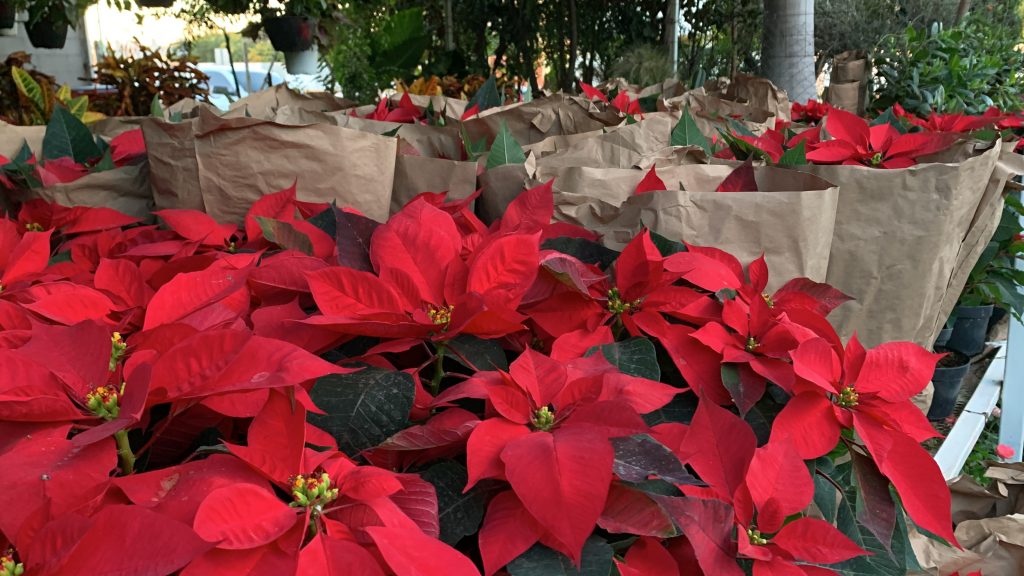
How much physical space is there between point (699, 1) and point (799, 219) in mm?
6876

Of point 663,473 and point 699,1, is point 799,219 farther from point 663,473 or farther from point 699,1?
point 699,1

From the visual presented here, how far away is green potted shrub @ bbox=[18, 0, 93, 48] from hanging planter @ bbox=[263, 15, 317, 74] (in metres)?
0.78

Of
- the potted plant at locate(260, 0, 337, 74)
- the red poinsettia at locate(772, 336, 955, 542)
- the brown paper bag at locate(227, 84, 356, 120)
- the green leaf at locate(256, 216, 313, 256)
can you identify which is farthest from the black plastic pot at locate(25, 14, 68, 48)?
the red poinsettia at locate(772, 336, 955, 542)

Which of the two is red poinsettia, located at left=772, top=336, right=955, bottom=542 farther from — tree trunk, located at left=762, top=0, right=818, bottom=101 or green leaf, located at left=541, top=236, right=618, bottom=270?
tree trunk, located at left=762, top=0, right=818, bottom=101

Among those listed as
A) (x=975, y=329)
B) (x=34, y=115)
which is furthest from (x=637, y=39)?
(x=34, y=115)

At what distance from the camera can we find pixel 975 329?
2059 millimetres

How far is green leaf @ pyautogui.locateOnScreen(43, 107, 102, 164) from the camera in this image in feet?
3.05

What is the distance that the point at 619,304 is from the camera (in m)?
0.56

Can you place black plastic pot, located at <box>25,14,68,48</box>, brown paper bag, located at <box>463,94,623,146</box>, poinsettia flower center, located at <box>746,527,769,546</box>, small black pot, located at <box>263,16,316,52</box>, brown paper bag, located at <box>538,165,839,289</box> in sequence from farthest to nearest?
1. black plastic pot, located at <box>25,14,68,48</box>
2. small black pot, located at <box>263,16,316,52</box>
3. brown paper bag, located at <box>463,94,623,146</box>
4. brown paper bag, located at <box>538,165,839,289</box>
5. poinsettia flower center, located at <box>746,527,769,546</box>

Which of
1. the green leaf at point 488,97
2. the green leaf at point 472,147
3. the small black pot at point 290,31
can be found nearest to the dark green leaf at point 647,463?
the green leaf at point 472,147

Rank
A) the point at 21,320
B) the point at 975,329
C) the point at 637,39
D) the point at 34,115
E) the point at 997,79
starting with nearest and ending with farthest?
the point at 21,320, the point at 34,115, the point at 975,329, the point at 997,79, the point at 637,39

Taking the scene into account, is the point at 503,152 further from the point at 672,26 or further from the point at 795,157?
the point at 672,26

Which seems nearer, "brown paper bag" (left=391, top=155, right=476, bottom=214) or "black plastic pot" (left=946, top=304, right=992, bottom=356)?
"brown paper bag" (left=391, top=155, right=476, bottom=214)

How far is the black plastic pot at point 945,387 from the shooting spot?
194cm
